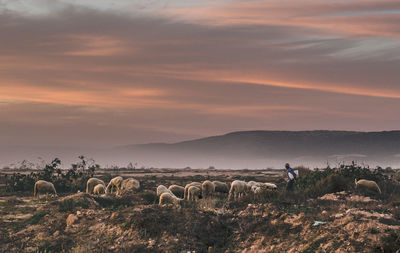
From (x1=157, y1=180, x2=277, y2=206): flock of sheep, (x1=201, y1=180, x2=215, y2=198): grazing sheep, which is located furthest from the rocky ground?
(x1=201, y1=180, x2=215, y2=198): grazing sheep

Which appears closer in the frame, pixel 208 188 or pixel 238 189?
pixel 238 189

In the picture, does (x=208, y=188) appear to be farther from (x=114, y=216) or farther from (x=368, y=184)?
(x=114, y=216)

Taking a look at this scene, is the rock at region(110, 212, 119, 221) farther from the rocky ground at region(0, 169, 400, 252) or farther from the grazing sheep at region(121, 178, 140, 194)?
the grazing sheep at region(121, 178, 140, 194)

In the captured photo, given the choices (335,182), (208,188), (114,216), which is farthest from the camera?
(208,188)

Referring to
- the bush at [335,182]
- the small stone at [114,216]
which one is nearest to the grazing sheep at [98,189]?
the small stone at [114,216]

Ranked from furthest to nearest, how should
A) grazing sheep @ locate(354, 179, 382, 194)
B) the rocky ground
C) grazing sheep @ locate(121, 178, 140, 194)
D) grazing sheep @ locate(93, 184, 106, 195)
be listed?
grazing sheep @ locate(121, 178, 140, 194)
grazing sheep @ locate(93, 184, 106, 195)
grazing sheep @ locate(354, 179, 382, 194)
the rocky ground

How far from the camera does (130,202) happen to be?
24.8 meters

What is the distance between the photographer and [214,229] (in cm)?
1670

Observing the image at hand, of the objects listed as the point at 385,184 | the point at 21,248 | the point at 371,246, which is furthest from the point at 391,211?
the point at 21,248

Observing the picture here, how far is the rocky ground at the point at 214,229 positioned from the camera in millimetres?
13844

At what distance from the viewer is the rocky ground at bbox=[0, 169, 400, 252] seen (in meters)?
13.8

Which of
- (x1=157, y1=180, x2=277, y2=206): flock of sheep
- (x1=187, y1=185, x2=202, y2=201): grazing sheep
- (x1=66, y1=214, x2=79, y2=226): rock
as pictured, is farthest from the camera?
(x1=187, y1=185, x2=202, y2=201): grazing sheep

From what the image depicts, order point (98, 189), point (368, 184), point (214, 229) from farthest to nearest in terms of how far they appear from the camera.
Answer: point (98, 189)
point (368, 184)
point (214, 229)

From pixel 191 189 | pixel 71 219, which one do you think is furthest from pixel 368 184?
pixel 71 219
